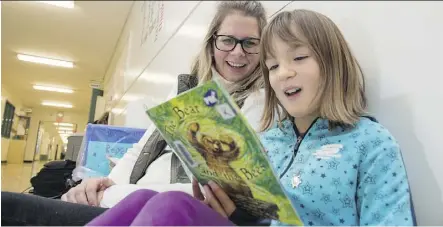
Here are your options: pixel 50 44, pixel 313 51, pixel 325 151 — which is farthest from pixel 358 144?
pixel 50 44

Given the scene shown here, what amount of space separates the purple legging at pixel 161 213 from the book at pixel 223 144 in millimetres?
66

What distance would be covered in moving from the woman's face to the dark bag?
0.90 meters

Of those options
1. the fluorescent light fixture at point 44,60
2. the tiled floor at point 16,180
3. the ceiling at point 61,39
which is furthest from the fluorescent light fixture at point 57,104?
the tiled floor at point 16,180

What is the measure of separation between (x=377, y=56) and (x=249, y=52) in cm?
45

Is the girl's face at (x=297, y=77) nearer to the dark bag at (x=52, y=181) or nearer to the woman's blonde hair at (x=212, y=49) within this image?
the woman's blonde hair at (x=212, y=49)

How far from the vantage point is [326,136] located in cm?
70

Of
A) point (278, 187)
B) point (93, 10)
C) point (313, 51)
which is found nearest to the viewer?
point (278, 187)

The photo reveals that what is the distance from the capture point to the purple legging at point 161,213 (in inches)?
18.8

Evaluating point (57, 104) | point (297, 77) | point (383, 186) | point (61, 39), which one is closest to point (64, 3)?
point (61, 39)

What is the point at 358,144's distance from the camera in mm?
621

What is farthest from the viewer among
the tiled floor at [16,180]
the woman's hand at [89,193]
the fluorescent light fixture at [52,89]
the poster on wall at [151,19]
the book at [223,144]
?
the fluorescent light fixture at [52,89]

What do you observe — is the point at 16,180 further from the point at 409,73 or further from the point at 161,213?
the point at 409,73

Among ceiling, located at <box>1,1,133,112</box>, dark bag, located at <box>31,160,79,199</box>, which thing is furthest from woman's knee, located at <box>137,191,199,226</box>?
ceiling, located at <box>1,1,133,112</box>

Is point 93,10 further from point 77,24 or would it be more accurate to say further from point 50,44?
point 50,44
